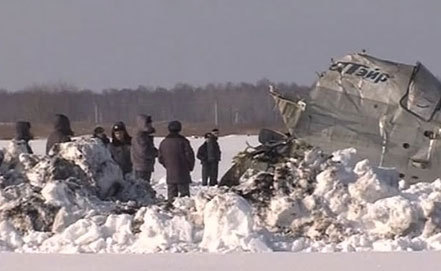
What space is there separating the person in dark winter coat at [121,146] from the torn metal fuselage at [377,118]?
8.89 ft

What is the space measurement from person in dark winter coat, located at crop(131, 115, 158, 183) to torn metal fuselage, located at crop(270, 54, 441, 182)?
3.14 metres

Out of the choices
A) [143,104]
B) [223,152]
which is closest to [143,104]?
[143,104]

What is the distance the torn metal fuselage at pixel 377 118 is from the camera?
14711mm

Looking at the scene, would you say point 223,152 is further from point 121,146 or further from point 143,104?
point 143,104

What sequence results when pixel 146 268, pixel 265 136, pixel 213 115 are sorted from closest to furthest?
pixel 146 268 → pixel 265 136 → pixel 213 115

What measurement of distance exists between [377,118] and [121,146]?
3.98 metres

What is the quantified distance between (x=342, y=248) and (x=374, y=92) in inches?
186

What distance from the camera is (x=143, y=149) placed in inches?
689

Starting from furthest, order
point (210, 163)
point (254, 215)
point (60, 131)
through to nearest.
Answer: point (210, 163) → point (60, 131) → point (254, 215)

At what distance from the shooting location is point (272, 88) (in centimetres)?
1544

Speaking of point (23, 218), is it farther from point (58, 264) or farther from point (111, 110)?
point (111, 110)

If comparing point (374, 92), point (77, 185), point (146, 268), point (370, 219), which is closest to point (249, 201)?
point (370, 219)

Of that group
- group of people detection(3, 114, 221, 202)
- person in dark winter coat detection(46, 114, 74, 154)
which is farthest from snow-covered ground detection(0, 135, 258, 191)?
group of people detection(3, 114, 221, 202)

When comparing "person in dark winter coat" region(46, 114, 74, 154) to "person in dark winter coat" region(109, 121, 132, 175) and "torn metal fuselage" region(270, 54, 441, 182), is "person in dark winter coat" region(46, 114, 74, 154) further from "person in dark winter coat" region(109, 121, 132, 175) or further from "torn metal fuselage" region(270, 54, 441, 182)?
"torn metal fuselage" region(270, 54, 441, 182)
